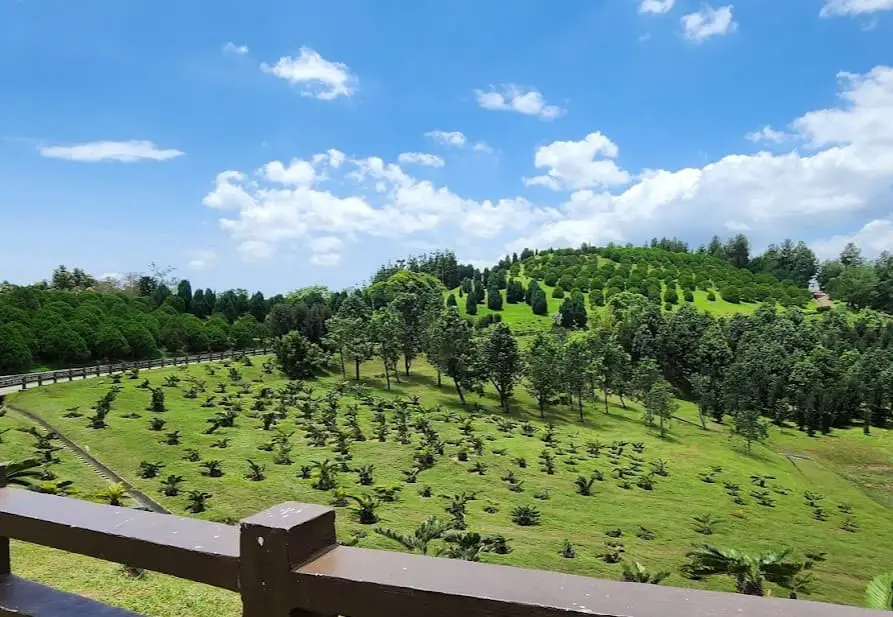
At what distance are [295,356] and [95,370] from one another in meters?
14.6

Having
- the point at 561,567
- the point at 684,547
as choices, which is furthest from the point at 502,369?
the point at 561,567

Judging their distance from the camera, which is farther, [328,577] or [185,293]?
[185,293]

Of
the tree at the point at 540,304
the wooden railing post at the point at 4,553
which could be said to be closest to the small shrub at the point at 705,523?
the wooden railing post at the point at 4,553

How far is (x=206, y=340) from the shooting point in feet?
197

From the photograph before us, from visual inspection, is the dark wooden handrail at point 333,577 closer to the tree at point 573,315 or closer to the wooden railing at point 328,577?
the wooden railing at point 328,577

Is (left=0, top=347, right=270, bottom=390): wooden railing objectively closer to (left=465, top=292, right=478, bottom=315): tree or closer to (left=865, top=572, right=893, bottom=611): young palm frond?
(left=865, top=572, right=893, bottom=611): young palm frond

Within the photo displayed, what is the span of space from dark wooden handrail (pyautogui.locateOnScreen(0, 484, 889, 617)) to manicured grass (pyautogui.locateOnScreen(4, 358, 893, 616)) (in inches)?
A: 315

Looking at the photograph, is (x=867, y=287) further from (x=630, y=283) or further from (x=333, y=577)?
(x=333, y=577)

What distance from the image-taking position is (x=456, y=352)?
165 ft

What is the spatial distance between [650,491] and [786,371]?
129ft

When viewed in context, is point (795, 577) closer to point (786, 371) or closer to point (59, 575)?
point (59, 575)

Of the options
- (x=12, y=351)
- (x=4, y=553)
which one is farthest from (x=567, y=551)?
(x=12, y=351)

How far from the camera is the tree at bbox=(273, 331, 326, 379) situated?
5134 centimetres

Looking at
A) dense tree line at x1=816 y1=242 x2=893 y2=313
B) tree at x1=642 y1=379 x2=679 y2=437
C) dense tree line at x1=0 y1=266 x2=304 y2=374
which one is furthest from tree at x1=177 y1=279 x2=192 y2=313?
dense tree line at x1=816 y1=242 x2=893 y2=313
